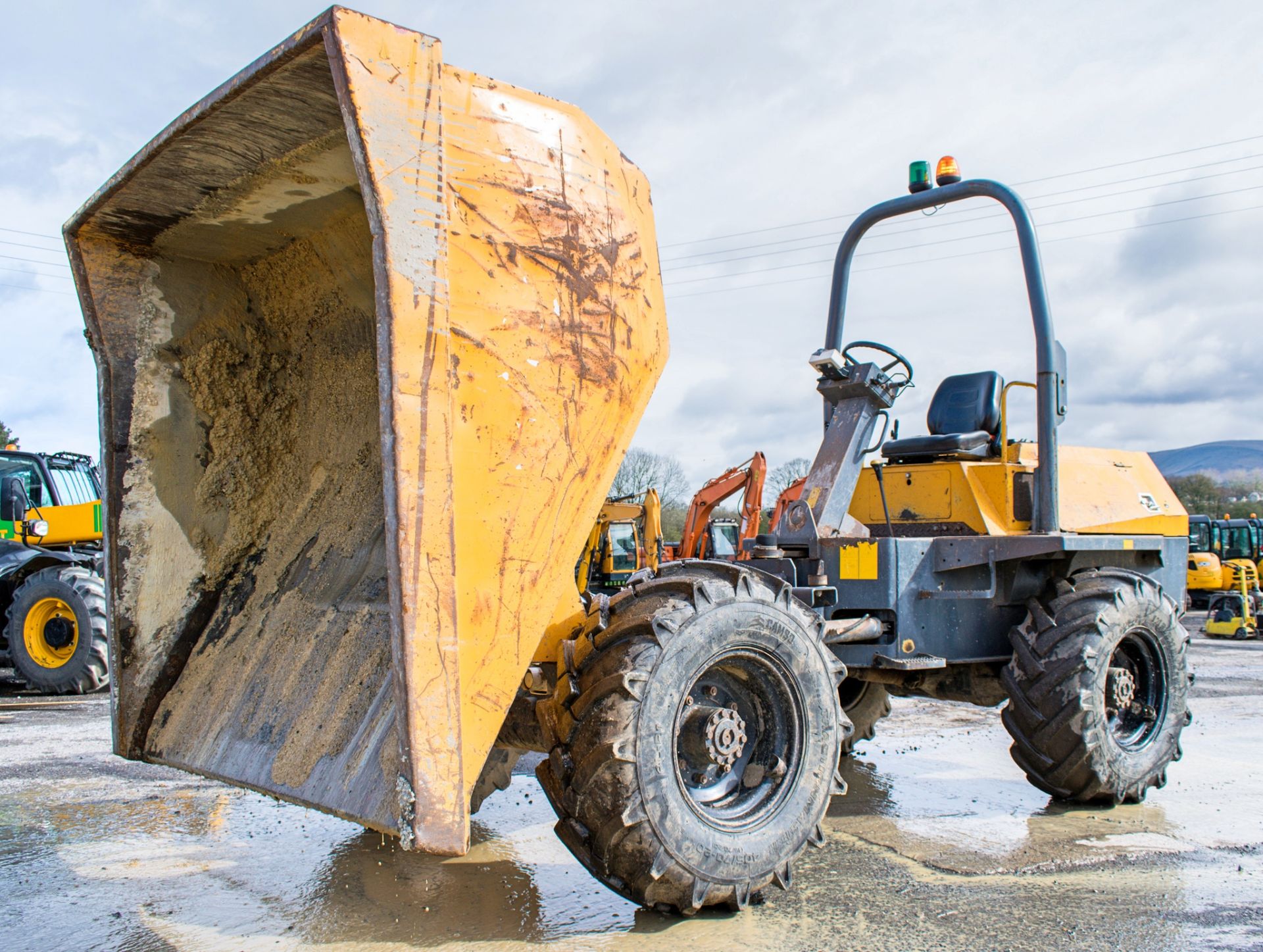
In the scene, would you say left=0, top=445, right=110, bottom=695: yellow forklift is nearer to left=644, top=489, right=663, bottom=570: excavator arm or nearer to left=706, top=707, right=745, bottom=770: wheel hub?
left=706, top=707, right=745, bottom=770: wheel hub

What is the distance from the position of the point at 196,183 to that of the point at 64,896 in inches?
103

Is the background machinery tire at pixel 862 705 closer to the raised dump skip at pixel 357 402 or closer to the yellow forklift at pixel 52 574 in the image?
the raised dump skip at pixel 357 402

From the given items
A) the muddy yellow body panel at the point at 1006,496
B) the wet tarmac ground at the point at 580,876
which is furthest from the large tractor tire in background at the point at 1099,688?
the muddy yellow body panel at the point at 1006,496

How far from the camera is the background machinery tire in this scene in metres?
5.91

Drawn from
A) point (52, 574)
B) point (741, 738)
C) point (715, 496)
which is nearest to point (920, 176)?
point (741, 738)

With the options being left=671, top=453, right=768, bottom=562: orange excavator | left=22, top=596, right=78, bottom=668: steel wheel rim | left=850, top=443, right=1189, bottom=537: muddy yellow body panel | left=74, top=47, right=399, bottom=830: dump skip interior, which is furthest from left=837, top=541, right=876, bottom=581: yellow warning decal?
left=22, top=596, right=78, bottom=668: steel wheel rim

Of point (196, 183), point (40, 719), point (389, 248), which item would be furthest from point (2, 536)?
point (389, 248)

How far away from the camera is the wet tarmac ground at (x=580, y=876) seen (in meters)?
3.29

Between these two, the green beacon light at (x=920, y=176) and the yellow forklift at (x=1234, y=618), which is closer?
the green beacon light at (x=920, y=176)

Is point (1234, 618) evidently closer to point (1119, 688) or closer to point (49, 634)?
point (1119, 688)

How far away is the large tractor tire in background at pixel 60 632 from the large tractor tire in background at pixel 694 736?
805 centimetres

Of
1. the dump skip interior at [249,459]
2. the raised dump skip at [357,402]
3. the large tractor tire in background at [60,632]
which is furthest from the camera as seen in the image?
the large tractor tire in background at [60,632]

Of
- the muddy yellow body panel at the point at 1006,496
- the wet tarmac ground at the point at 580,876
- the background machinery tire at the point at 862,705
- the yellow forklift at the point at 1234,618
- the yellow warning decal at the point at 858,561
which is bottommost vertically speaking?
the yellow forklift at the point at 1234,618

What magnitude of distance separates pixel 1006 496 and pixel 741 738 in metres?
2.56
